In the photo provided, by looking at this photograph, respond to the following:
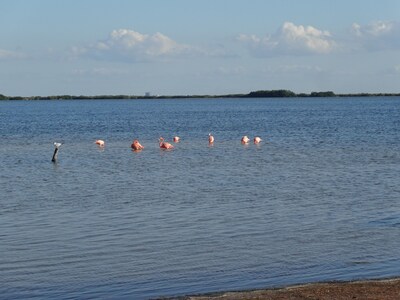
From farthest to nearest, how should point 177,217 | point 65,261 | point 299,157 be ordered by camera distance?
1. point 299,157
2. point 177,217
3. point 65,261

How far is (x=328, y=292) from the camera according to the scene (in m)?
15.0

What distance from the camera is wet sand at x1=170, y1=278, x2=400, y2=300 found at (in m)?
14.6

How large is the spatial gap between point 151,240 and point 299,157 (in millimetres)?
27304

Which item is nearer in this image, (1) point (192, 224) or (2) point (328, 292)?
(2) point (328, 292)

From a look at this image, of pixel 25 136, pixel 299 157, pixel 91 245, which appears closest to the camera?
pixel 91 245

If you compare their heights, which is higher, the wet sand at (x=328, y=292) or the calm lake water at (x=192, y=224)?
the wet sand at (x=328, y=292)

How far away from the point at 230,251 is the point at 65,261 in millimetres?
3995

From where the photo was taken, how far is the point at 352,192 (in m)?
31.1

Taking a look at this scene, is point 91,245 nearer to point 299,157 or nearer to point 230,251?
point 230,251

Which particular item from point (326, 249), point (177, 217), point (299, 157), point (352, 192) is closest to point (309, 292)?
point (326, 249)

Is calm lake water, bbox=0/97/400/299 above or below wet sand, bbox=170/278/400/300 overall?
below

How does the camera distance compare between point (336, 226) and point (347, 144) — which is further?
point (347, 144)

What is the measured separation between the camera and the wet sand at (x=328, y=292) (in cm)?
1460

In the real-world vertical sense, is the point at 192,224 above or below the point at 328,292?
below
